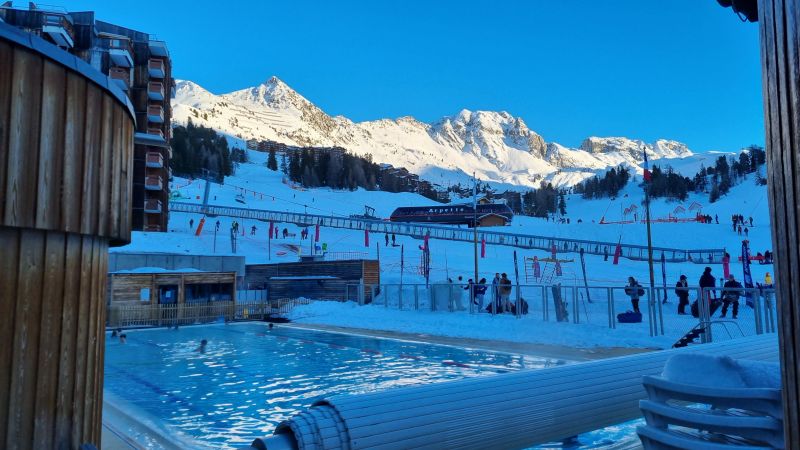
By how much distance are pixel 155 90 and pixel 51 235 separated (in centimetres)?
4804

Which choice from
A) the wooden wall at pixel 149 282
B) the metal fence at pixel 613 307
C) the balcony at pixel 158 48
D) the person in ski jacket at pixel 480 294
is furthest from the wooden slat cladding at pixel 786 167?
the balcony at pixel 158 48

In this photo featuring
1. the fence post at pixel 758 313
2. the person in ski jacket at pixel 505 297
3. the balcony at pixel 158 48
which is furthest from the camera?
the balcony at pixel 158 48

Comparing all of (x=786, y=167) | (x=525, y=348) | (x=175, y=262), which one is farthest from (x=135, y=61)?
(x=786, y=167)

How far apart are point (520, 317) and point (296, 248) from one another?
3196cm

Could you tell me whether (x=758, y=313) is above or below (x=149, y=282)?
below

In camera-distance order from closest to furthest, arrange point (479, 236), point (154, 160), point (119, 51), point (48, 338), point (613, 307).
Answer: point (48, 338) < point (613, 307) < point (119, 51) < point (154, 160) < point (479, 236)

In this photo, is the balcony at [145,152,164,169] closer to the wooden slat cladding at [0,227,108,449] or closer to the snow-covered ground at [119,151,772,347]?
the snow-covered ground at [119,151,772,347]

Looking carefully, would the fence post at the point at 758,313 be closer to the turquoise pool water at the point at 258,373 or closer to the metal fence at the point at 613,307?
the metal fence at the point at 613,307

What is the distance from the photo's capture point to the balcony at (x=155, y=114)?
45.8m

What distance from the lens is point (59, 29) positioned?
3744cm

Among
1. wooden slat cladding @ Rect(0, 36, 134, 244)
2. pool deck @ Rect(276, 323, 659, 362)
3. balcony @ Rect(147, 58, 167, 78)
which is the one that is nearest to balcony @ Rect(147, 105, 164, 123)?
balcony @ Rect(147, 58, 167, 78)

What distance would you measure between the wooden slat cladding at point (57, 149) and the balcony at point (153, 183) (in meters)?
42.6

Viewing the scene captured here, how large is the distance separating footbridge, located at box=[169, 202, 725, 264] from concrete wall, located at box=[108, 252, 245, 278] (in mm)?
20563

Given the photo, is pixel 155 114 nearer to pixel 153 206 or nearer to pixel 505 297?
pixel 153 206
